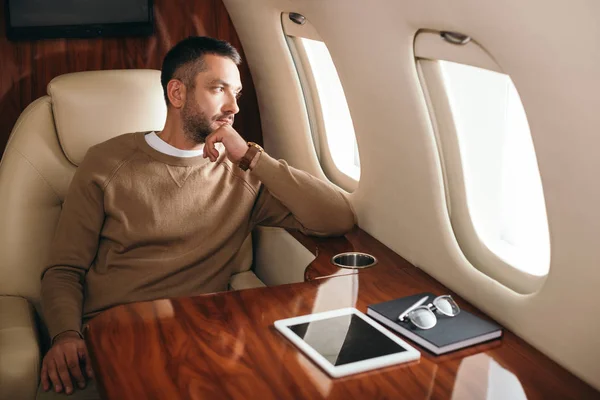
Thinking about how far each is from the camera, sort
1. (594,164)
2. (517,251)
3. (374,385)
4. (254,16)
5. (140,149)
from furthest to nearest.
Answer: (254,16)
(140,149)
(517,251)
(374,385)
(594,164)

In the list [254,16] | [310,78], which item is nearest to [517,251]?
[310,78]

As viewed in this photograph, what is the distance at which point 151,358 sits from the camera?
5.07 feet

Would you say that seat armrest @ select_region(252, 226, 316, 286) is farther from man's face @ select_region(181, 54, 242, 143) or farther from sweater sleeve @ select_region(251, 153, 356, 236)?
man's face @ select_region(181, 54, 242, 143)

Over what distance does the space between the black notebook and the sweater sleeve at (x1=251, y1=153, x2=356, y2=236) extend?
1.79 feet

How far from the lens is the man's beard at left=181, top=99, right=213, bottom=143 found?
227 cm

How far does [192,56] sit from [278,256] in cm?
74

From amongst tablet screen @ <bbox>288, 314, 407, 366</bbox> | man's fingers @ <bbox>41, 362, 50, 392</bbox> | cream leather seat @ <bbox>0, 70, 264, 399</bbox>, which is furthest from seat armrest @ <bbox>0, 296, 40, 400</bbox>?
tablet screen @ <bbox>288, 314, 407, 366</bbox>

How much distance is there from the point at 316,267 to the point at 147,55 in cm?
120

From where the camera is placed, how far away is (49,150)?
2.31 m

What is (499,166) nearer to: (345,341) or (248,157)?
(345,341)

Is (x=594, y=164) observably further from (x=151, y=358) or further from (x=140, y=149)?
(x=140, y=149)

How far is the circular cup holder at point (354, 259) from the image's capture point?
7.20 feet

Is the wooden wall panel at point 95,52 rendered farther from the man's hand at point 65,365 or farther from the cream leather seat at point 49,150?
the man's hand at point 65,365

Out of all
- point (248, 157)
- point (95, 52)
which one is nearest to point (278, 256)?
point (248, 157)
